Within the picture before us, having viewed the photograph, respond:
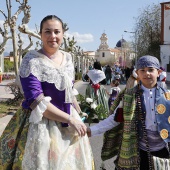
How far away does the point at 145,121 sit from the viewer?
2639 mm

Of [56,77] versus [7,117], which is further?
[7,117]

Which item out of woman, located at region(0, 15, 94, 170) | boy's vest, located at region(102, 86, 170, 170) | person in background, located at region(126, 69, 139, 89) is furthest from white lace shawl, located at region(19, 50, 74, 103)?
person in background, located at region(126, 69, 139, 89)

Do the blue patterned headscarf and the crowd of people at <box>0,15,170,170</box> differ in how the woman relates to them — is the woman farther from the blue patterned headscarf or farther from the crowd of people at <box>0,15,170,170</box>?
the blue patterned headscarf

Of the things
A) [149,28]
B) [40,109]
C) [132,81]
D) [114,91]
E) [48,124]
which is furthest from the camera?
[149,28]

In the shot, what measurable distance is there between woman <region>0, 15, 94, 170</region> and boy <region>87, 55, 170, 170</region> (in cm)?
34

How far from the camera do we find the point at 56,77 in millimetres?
2598

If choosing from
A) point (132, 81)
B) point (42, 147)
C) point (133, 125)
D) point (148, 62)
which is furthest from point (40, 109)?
point (132, 81)

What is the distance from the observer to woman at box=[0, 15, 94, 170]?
249cm

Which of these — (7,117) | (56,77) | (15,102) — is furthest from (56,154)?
(15,102)

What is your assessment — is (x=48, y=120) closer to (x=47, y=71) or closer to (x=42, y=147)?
(x=42, y=147)

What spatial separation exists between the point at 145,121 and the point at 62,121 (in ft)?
2.17

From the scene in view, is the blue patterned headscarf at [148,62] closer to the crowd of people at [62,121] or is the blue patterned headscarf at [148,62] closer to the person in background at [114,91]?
the crowd of people at [62,121]

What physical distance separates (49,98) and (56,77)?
0.20m

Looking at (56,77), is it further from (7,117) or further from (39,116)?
(7,117)
